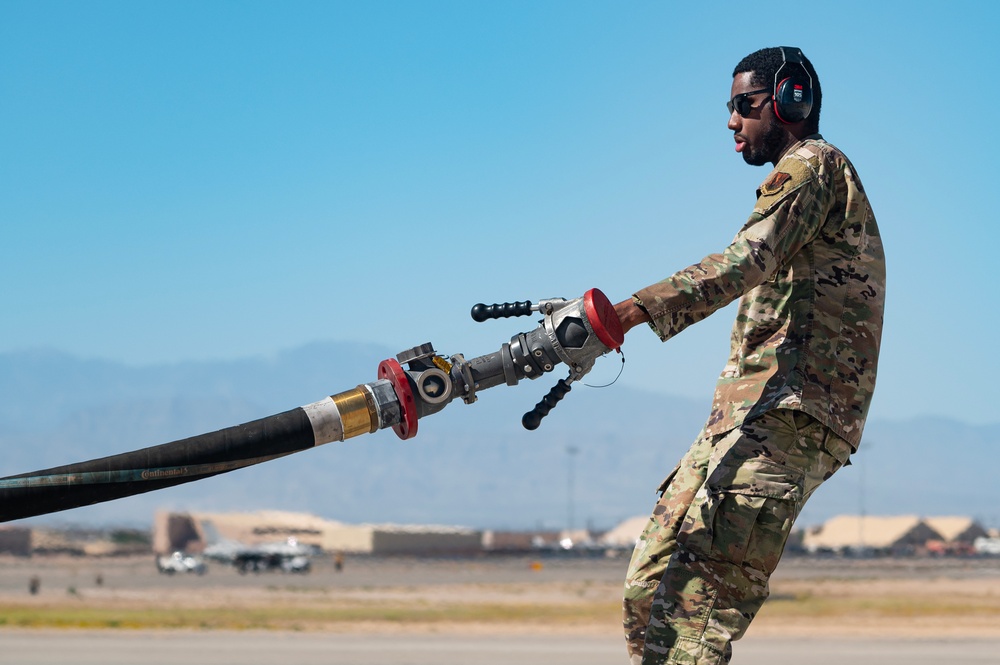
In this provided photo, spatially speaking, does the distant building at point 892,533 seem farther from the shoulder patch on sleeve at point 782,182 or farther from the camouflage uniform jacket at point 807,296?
the shoulder patch on sleeve at point 782,182

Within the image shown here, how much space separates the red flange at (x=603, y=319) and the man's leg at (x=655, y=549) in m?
0.71

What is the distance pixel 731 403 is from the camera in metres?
4.44

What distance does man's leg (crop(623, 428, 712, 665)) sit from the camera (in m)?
4.41

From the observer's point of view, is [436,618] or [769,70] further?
[436,618]

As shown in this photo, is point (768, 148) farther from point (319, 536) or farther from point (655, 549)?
point (319, 536)

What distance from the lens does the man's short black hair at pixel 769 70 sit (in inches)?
178

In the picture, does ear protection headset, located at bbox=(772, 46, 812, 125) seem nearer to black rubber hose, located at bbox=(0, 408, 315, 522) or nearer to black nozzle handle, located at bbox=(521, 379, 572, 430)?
black nozzle handle, located at bbox=(521, 379, 572, 430)

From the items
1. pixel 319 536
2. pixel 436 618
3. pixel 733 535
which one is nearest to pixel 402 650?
pixel 733 535

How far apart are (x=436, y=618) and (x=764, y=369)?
2913 centimetres

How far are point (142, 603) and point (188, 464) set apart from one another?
4099 cm

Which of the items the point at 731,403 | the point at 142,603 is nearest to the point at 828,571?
the point at 142,603

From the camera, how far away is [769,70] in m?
4.52

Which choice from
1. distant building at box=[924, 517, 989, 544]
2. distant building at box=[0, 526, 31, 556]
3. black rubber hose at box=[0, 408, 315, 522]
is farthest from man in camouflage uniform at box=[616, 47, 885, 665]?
distant building at box=[924, 517, 989, 544]

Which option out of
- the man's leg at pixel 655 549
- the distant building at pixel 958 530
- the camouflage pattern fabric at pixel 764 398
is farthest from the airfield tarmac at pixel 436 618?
the distant building at pixel 958 530
